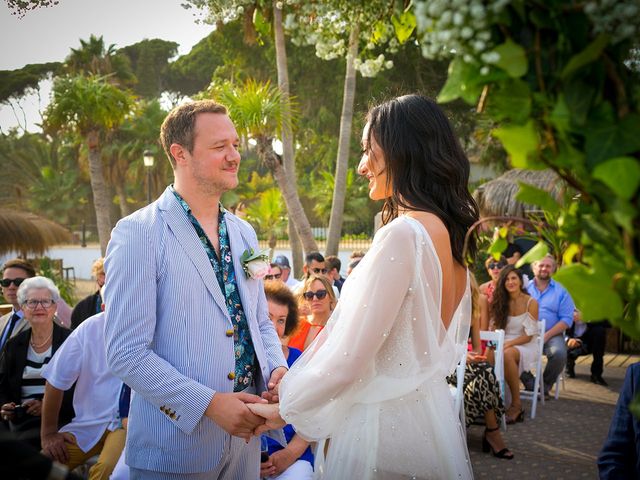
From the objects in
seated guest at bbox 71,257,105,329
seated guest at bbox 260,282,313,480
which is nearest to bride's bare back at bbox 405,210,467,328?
seated guest at bbox 260,282,313,480

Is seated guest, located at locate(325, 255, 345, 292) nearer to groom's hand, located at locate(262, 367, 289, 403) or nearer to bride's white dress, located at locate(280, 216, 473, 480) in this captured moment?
groom's hand, located at locate(262, 367, 289, 403)

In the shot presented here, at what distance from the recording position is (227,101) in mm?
13031

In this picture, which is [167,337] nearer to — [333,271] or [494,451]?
[494,451]

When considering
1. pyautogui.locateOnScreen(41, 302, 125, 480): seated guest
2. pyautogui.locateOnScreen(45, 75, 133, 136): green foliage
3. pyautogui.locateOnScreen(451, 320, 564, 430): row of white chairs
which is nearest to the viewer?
pyautogui.locateOnScreen(41, 302, 125, 480): seated guest

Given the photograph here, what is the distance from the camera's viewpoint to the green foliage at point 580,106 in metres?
1.08

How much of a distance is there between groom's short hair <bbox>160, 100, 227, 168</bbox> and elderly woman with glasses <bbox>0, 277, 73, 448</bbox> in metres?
2.79

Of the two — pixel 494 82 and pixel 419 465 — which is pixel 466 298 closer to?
pixel 419 465

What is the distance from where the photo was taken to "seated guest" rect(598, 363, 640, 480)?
2514 millimetres

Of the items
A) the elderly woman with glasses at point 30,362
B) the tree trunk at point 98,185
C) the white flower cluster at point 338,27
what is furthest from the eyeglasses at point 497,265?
the tree trunk at point 98,185

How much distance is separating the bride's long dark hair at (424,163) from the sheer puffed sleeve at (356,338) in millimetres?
209

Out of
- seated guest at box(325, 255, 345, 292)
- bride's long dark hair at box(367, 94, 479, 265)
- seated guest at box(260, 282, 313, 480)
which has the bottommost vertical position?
seated guest at box(260, 282, 313, 480)

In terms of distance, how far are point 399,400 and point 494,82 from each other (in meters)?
1.31

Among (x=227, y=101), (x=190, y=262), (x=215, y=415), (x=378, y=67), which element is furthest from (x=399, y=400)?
(x=227, y=101)

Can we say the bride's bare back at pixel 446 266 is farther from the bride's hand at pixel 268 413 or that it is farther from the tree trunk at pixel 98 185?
the tree trunk at pixel 98 185
